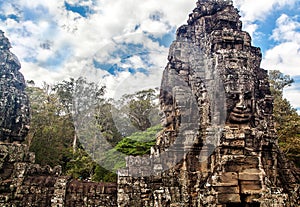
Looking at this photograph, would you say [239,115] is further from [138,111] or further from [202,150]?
[138,111]

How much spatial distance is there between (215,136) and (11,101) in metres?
5.38

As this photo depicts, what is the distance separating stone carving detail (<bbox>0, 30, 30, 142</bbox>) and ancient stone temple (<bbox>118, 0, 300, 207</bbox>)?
303cm

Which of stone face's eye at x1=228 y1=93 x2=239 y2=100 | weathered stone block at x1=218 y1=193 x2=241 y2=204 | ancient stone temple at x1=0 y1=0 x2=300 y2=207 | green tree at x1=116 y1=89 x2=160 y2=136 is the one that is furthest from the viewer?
green tree at x1=116 y1=89 x2=160 y2=136

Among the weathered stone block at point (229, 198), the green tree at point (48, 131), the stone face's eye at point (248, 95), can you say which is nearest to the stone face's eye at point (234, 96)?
the stone face's eye at point (248, 95)

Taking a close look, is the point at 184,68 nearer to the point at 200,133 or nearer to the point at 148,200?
the point at 200,133

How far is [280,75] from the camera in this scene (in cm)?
2253

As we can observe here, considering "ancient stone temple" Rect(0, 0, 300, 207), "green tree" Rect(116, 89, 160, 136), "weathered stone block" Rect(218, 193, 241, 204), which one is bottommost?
"weathered stone block" Rect(218, 193, 241, 204)

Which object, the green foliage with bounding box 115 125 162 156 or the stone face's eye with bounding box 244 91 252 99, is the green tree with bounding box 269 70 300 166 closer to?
the green foliage with bounding box 115 125 162 156

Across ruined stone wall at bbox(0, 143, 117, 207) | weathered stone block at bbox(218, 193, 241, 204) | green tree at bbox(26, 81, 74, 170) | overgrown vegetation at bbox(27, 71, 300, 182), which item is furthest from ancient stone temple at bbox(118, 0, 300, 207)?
green tree at bbox(26, 81, 74, 170)

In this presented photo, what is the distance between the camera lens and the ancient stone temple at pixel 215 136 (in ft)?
21.0

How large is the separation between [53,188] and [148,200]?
7.75ft

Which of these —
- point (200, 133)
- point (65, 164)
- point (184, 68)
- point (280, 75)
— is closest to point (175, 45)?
point (184, 68)

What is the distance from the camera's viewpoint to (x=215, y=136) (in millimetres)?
6934

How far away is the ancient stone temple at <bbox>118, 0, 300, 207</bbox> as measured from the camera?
6.39 metres
